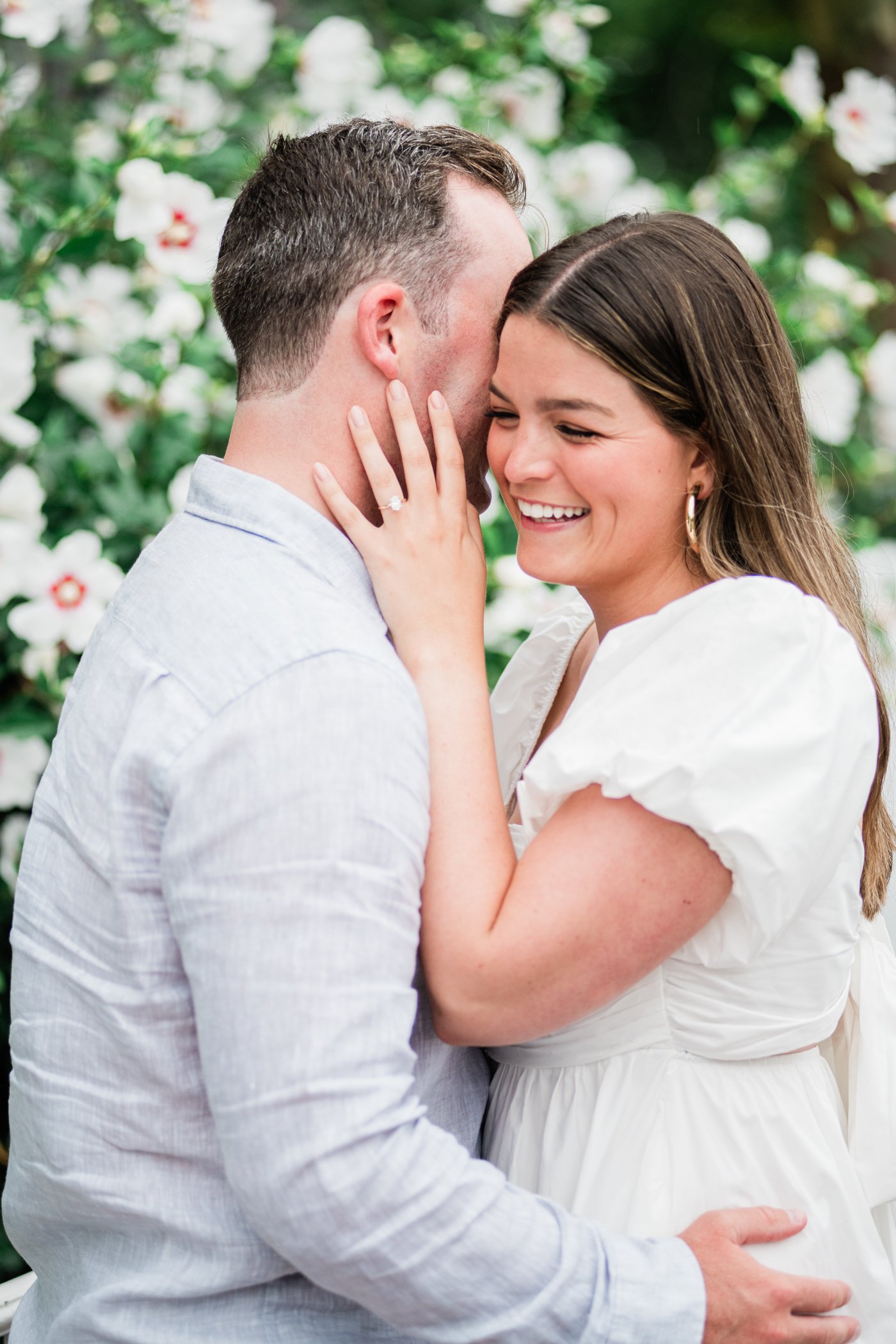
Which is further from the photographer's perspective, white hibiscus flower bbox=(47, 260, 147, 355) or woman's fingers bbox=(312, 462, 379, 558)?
white hibiscus flower bbox=(47, 260, 147, 355)

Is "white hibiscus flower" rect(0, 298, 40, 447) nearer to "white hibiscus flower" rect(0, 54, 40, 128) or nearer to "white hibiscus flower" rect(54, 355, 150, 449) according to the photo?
"white hibiscus flower" rect(54, 355, 150, 449)

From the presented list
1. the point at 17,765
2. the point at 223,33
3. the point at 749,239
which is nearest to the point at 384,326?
the point at 17,765

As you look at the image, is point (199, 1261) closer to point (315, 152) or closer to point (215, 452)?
point (315, 152)

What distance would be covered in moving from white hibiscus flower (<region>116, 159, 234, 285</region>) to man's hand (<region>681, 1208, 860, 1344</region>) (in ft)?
5.65

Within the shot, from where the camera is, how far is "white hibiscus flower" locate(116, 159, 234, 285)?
2.11m

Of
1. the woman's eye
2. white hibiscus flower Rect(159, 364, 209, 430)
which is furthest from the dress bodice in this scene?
white hibiscus flower Rect(159, 364, 209, 430)

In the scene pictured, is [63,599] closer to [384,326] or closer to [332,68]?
[384,326]

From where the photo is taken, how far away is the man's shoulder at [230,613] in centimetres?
116

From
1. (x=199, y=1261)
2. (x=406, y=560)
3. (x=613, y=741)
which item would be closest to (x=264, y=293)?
(x=406, y=560)

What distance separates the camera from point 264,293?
4.84 ft

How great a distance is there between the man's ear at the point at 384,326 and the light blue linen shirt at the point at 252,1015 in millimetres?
210

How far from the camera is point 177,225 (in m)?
2.19

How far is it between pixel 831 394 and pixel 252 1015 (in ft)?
7.34

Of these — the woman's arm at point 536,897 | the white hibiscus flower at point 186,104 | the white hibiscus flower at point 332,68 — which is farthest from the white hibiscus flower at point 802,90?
the woman's arm at point 536,897
